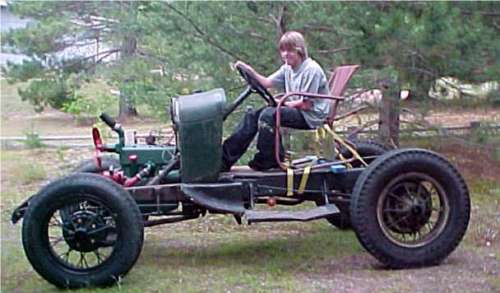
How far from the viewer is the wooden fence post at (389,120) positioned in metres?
8.51

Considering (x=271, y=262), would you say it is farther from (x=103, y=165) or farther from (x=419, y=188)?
(x=103, y=165)

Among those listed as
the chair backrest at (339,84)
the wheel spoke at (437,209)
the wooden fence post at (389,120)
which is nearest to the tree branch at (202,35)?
the wooden fence post at (389,120)

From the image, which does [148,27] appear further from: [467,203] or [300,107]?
[467,203]

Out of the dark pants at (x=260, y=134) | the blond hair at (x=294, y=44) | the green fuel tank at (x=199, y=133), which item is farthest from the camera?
the blond hair at (x=294, y=44)

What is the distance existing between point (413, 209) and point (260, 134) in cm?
105

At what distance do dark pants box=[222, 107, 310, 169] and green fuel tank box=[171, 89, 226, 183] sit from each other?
211 millimetres

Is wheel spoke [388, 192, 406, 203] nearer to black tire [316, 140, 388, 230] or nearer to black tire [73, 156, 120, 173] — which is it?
black tire [316, 140, 388, 230]

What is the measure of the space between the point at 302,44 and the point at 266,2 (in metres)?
2.56

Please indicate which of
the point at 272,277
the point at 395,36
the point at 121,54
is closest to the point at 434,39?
the point at 395,36

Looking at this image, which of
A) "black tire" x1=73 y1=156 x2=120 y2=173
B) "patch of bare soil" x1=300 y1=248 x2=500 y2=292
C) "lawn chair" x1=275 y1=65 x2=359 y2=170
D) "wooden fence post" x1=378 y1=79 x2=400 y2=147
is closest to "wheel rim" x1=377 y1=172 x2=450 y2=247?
"patch of bare soil" x1=300 y1=248 x2=500 y2=292

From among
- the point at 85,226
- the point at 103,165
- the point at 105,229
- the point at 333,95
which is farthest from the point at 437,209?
the point at 103,165

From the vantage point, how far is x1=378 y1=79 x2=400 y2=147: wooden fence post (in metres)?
8.51

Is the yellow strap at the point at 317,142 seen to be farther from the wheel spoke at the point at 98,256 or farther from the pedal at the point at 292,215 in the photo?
the wheel spoke at the point at 98,256

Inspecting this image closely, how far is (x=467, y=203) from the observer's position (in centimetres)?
532
